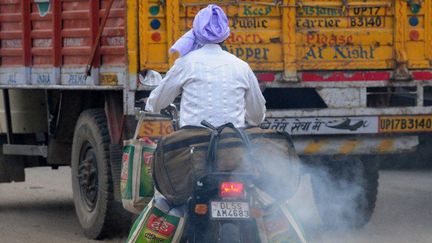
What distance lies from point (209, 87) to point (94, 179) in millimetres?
3765

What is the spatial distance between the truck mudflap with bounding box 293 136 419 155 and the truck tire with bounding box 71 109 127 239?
1511 millimetres

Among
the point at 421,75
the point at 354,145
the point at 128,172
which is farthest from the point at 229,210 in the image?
the point at 421,75

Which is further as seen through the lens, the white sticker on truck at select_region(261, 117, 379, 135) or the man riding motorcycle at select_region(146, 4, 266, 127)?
the white sticker on truck at select_region(261, 117, 379, 135)

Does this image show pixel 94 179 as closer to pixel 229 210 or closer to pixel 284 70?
pixel 284 70

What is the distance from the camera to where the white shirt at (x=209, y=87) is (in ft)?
19.2

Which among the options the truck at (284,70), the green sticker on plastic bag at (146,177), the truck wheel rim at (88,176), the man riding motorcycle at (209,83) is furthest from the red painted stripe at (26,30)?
the man riding motorcycle at (209,83)

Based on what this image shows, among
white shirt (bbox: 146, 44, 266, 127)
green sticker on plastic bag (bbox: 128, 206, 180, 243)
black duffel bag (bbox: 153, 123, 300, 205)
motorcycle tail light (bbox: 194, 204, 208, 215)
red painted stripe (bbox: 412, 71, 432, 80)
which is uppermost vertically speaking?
white shirt (bbox: 146, 44, 266, 127)

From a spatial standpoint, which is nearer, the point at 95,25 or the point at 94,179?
the point at 95,25

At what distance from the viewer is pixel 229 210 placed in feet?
17.6

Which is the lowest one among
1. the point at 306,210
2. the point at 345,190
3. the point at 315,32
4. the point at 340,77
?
the point at 306,210

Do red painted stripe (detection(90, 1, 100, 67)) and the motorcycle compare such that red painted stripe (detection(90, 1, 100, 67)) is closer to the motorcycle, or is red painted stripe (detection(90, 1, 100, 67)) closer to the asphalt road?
the asphalt road

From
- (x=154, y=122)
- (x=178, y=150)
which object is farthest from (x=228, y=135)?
(x=154, y=122)

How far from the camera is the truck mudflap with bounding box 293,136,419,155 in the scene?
899cm

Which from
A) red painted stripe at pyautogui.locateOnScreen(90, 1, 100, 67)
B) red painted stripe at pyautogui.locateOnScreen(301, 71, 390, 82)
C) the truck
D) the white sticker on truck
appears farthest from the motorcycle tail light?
red painted stripe at pyautogui.locateOnScreen(90, 1, 100, 67)
